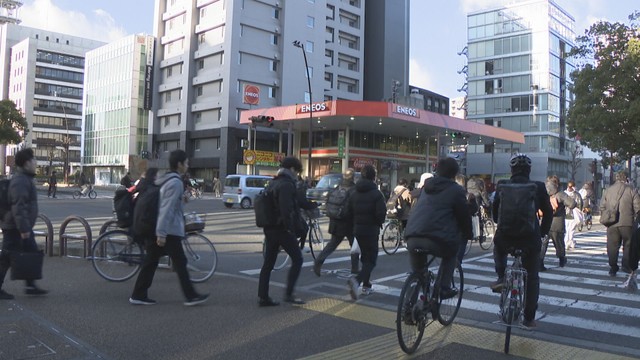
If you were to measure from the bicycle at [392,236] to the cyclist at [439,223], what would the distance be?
644 cm

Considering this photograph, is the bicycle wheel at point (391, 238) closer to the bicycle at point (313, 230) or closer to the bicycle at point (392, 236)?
the bicycle at point (392, 236)

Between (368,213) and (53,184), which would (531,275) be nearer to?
(368,213)

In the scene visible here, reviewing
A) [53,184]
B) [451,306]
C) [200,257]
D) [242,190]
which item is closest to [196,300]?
[200,257]

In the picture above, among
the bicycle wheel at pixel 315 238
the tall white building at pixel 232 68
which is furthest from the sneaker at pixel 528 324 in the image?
the tall white building at pixel 232 68

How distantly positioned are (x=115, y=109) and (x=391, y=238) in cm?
6934

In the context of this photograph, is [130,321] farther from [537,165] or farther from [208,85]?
[537,165]

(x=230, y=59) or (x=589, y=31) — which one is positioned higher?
(x=230, y=59)

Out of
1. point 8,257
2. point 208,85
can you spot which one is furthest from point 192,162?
point 8,257

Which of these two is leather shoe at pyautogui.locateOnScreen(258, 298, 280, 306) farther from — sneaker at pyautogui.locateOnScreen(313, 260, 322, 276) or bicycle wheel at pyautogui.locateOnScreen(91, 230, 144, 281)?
bicycle wheel at pyautogui.locateOnScreen(91, 230, 144, 281)

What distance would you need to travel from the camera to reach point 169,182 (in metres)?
5.82

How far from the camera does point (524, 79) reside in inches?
2655

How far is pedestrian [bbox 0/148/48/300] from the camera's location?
19.9 ft

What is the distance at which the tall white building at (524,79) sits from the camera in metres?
65.9

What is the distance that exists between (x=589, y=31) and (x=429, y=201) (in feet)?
76.7
